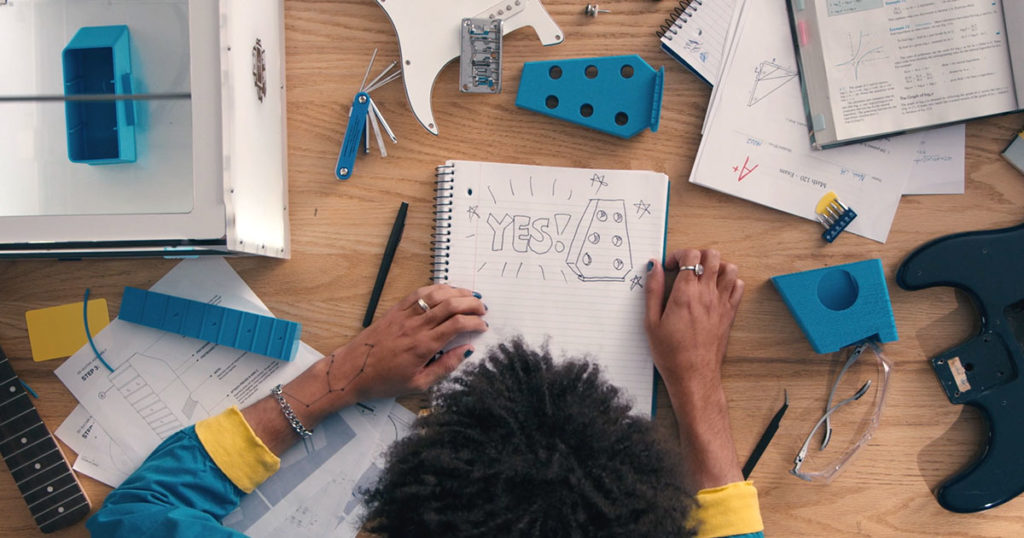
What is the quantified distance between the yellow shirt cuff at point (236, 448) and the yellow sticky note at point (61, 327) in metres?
0.22

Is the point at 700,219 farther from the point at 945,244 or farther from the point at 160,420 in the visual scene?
the point at 160,420

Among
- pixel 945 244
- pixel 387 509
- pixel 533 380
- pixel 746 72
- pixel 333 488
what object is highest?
pixel 746 72

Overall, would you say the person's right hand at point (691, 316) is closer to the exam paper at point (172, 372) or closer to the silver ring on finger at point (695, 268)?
the silver ring on finger at point (695, 268)

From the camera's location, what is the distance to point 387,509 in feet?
2.14

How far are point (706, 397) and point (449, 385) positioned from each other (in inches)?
14.6

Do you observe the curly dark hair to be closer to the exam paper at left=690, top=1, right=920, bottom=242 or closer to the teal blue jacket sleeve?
the teal blue jacket sleeve

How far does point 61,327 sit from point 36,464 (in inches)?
7.5

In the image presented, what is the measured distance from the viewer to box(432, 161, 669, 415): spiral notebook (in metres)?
0.91

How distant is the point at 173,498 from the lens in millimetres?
833

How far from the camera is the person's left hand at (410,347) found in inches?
34.6

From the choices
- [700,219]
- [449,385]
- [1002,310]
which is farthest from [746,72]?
[449,385]

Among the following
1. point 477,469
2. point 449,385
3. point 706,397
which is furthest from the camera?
point 706,397

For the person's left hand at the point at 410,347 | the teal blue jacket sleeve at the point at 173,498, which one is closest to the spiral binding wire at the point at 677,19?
the person's left hand at the point at 410,347

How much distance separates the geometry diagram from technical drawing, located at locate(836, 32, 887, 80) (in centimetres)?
7
